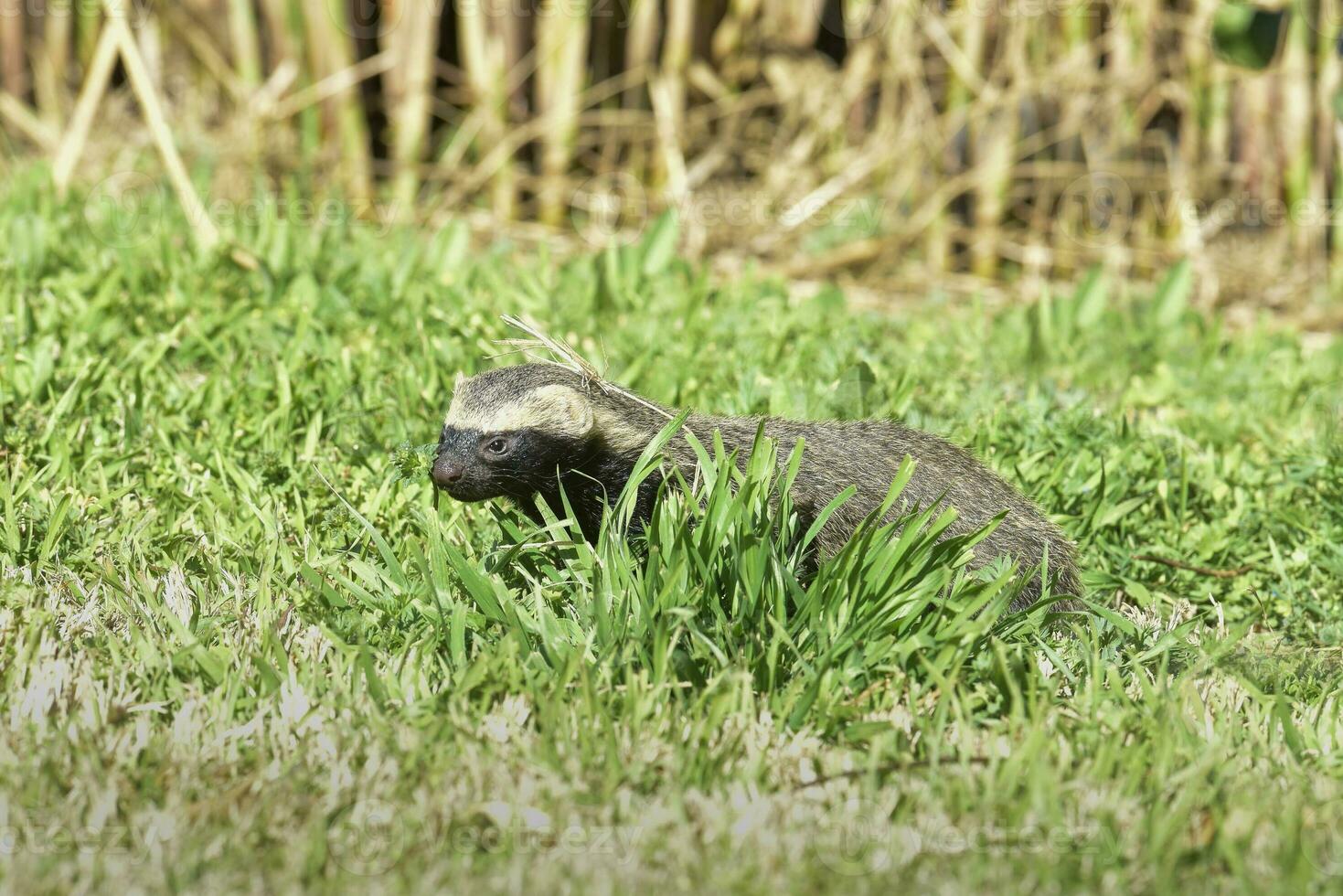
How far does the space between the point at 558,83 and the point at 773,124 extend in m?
1.41

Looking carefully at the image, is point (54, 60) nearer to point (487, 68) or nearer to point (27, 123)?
point (27, 123)

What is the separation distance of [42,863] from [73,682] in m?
0.70

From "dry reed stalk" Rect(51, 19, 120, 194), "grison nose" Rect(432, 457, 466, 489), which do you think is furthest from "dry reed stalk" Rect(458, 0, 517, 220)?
"grison nose" Rect(432, 457, 466, 489)

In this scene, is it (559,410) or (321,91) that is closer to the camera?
(559,410)

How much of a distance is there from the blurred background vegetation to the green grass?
2.68m

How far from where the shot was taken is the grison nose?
388 cm

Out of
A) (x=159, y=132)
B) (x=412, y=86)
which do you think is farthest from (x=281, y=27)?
(x=159, y=132)

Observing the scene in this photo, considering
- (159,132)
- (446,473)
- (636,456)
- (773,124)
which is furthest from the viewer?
(773,124)

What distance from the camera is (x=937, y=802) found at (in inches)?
116

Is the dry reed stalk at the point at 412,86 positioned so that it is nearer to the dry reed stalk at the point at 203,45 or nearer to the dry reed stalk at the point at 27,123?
the dry reed stalk at the point at 203,45

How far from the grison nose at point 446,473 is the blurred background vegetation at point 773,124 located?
4289 millimetres

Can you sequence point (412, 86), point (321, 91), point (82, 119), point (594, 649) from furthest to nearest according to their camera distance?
point (412, 86), point (321, 91), point (82, 119), point (594, 649)

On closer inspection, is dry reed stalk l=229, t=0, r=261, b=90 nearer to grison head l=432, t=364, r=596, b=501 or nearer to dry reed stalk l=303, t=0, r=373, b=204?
dry reed stalk l=303, t=0, r=373, b=204

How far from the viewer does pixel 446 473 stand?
12.7 ft
